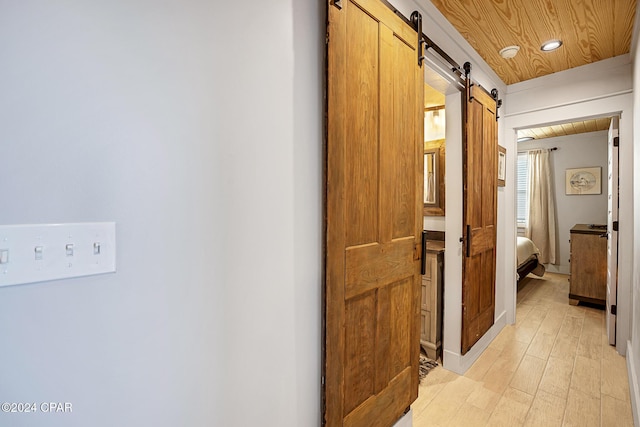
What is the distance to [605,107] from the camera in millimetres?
2689

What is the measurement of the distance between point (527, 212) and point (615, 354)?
3.96m

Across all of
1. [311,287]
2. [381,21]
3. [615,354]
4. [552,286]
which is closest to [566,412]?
[615,354]

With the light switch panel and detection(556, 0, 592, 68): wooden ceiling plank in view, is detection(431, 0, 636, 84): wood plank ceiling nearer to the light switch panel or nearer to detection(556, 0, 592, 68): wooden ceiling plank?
detection(556, 0, 592, 68): wooden ceiling plank

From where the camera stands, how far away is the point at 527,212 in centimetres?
601

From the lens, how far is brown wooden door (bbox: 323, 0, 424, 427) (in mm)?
1178

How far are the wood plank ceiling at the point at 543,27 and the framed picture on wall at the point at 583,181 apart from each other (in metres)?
3.63

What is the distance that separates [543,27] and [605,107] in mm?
1170

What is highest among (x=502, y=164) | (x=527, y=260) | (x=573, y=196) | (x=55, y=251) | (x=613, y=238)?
(x=502, y=164)

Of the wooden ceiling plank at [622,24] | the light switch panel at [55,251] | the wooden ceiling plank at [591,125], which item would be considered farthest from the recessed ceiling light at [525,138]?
the light switch panel at [55,251]

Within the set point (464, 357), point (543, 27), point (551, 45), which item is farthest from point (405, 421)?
point (551, 45)

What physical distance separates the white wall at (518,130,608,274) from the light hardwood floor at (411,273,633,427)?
302 cm

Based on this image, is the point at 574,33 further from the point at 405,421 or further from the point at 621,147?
the point at 405,421

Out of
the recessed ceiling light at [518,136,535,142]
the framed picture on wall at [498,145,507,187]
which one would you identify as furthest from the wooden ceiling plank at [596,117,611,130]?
the framed picture on wall at [498,145,507,187]

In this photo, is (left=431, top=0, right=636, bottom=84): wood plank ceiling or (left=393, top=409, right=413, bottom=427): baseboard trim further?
(left=431, top=0, right=636, bottom=84): wood plank ceiling
